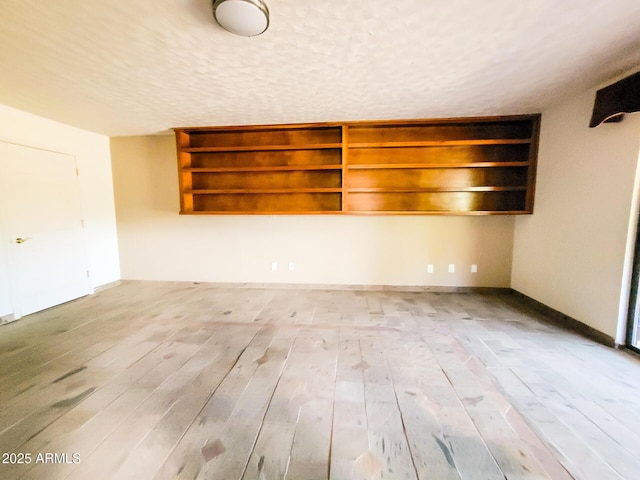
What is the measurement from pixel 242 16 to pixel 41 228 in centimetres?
376

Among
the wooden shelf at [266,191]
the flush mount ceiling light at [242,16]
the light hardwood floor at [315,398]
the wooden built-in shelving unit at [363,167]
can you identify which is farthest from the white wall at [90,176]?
the flush mount ceiling light at [242,16]

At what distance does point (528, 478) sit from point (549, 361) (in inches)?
52.0

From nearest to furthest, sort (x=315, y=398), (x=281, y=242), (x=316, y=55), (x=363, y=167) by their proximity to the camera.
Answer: (x=315, y=398) → (x=316, y=55) → (x=363, y=167) → (x=281, y=242)

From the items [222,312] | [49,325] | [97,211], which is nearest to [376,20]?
[222,312]

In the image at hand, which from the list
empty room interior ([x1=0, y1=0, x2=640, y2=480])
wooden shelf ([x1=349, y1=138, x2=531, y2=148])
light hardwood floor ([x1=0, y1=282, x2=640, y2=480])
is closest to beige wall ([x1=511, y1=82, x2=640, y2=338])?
empty room interior ([x1=0, y1=0, x2=640, y2=480])

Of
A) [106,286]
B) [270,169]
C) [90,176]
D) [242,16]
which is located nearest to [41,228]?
[90,176]

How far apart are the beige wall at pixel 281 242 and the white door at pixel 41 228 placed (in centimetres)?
68

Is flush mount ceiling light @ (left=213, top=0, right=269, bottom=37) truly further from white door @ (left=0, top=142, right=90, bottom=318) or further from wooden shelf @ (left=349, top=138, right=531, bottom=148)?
white door @ (left=0, top=142, right=90, bottom=318)

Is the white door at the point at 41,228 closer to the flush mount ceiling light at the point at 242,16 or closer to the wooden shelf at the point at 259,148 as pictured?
the wooden shelf at the point at 259,148

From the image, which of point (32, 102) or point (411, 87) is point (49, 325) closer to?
point (32, 102)

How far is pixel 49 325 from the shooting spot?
2791 millimetres

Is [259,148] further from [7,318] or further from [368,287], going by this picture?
[7,318]

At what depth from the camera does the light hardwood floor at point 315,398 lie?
1252 mm

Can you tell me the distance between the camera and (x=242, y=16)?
1.46 meters
